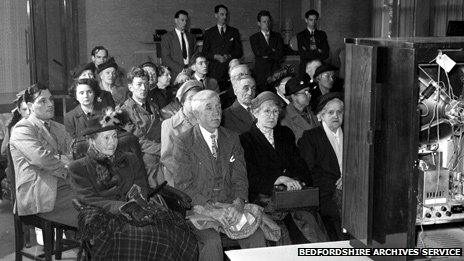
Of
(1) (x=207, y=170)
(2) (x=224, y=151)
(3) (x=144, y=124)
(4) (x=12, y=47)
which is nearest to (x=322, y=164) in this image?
(2) (x=224, y=151)

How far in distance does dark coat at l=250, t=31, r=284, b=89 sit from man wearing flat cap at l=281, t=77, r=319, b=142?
3555mm

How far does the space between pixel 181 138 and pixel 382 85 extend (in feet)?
6.21

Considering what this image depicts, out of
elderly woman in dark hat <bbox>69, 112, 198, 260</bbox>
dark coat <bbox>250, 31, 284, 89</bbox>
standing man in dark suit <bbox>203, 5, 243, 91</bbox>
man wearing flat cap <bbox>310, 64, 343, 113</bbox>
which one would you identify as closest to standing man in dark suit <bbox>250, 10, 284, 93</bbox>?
dark coat <bbox>250, 31, 284, 89</bbox>

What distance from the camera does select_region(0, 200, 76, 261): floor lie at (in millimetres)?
4734

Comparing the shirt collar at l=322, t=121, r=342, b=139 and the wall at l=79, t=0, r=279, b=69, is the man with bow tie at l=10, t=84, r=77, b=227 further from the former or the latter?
the wall at l=79, t=0, r=279, b=69

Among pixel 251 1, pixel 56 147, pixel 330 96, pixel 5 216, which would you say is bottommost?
pixel 5 216

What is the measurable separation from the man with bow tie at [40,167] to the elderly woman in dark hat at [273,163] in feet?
3.54

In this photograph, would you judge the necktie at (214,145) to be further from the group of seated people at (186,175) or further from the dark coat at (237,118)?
the dark coat at (237,118)

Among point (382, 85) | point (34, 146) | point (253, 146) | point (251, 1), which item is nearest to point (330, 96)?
point (253, 146)

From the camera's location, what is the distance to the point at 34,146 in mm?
4242

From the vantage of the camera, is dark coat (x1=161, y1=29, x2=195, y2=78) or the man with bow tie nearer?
the man with bow tie

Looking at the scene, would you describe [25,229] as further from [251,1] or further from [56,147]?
[251,1]

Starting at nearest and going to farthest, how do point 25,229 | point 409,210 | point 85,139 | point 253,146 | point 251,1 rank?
point 409,210 → point 85,139 → point 253,146 → point 25,229 → point 251,1

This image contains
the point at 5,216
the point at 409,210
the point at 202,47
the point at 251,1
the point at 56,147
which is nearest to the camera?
the point at 409,210
